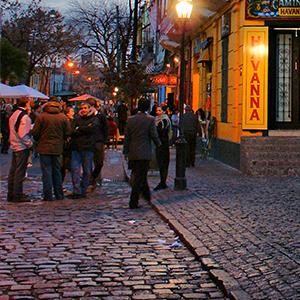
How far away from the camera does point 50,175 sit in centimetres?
1047

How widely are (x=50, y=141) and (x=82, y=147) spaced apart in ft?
2.24

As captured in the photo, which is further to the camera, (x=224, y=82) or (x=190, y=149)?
(x=224, y=82)

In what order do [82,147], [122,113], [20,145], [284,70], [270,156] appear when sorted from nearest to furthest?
[20,145] → [82,147] → [270,156] → [284,70] → [122,113]

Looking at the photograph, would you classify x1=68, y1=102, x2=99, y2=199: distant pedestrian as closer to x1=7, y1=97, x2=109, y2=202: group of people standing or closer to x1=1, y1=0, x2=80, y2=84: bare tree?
x1=7, y1=97, x2=109, y2=202: group of people standing

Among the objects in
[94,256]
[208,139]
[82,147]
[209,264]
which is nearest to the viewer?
[209,264]

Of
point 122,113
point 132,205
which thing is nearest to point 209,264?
point 132,205

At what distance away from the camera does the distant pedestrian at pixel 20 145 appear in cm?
1038

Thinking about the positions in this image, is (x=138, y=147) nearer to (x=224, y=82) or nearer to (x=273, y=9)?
(x=273, y=9)

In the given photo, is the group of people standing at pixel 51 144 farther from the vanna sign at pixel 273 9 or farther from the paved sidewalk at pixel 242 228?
the vanna sign at pixel 273 9

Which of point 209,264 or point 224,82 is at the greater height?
point 224,82

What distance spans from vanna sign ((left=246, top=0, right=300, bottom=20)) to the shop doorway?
55 centimetres

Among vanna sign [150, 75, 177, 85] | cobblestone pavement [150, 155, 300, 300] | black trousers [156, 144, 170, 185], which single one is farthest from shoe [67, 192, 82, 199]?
vanna sign [150, 75, 177, 85]

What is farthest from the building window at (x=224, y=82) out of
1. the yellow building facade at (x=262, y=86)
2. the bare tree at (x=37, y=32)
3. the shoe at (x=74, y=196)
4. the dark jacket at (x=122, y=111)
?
the bare tree at (x=37, y=32)

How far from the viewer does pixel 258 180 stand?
42.5 ft
